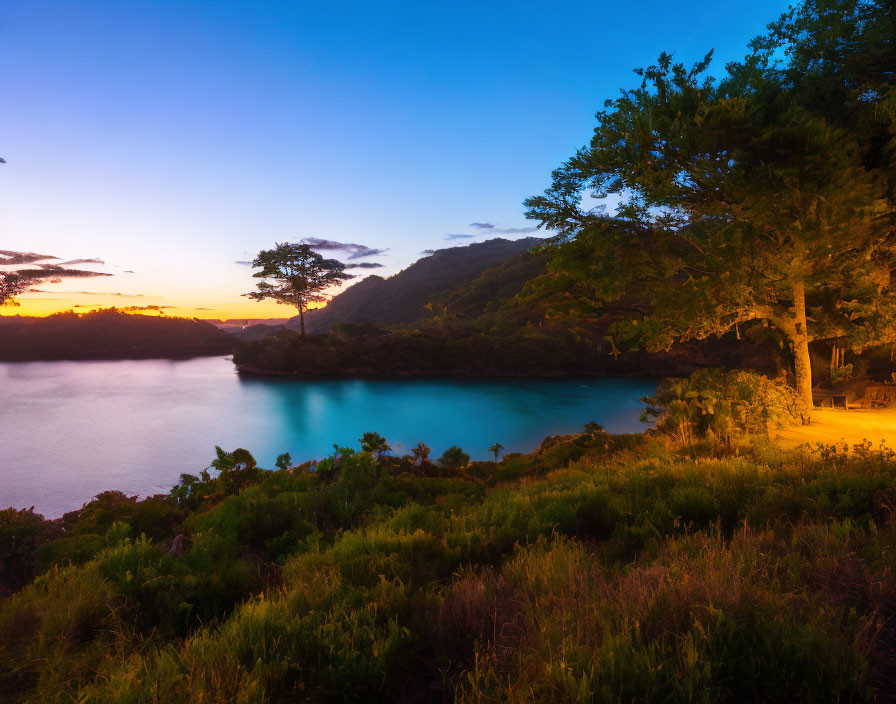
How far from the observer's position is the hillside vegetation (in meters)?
2.11

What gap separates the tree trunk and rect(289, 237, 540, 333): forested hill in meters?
92.2

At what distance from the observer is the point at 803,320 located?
36.7 ft

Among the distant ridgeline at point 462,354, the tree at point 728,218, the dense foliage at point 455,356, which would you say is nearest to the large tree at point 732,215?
the tree at point 728,218

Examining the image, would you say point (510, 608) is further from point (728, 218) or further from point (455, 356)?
point (455, 356)

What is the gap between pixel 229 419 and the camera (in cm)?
2811

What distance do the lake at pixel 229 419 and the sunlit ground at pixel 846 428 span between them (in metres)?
12.4

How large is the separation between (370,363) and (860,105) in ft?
129

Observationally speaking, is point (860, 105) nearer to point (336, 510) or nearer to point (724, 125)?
point (724, 125)

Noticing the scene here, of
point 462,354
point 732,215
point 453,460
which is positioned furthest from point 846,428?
point 462,354

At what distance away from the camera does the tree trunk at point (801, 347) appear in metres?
11.2

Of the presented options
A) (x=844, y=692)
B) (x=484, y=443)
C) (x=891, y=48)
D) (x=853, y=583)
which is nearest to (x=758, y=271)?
(x=891, y=48)

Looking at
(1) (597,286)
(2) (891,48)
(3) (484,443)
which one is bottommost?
(3) (484,443)

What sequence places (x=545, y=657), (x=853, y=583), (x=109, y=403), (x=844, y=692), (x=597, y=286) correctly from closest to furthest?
(x=844, y=692) < (x=545, y=657) < (x=853, y=583) < (x=597, y=286) < (x=109, y=403)

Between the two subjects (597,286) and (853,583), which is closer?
(853,583)
